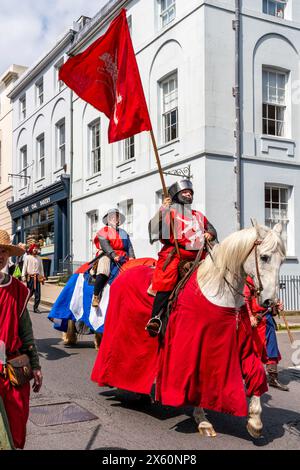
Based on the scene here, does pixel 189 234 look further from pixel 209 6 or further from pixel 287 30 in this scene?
pixel 287 30

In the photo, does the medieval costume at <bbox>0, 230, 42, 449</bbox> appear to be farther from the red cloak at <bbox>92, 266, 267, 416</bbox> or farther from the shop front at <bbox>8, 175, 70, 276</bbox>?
the shop front at <bbox>8, 175, 70, 276</bbox>

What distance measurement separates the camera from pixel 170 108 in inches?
701

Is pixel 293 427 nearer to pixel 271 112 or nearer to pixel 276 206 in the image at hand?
pixel 276 206

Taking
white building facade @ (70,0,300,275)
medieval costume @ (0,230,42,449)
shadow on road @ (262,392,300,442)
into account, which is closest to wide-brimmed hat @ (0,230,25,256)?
medieval costume @ (0,230,42,449)

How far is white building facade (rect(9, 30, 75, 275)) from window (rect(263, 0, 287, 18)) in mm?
10246

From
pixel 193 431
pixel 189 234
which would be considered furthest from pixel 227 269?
pixel 193 431

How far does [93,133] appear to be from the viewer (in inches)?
899

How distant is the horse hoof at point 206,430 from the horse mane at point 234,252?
4.12 ft

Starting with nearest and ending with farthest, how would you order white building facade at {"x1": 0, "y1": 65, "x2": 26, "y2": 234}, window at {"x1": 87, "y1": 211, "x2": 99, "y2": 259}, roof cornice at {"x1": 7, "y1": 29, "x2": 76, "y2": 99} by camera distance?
window at {"x1": 87, "y1": 211, "x2": 99, "y2": 259} → roof cornice at {"x1": 7, "y1": 29, "x2": 76, "y2": 99} → white building facade at {"x1": 0, "y1": 65, "x2": 26, "y2": 234}

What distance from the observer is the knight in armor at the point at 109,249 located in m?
8.55

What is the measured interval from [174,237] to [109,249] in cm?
327

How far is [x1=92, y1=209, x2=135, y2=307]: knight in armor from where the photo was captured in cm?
855

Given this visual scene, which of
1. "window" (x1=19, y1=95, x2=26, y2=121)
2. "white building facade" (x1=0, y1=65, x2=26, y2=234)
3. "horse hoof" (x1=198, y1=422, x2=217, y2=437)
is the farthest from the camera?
"white building facade" (x1=0, y1=65, x2=26, y2=234)
